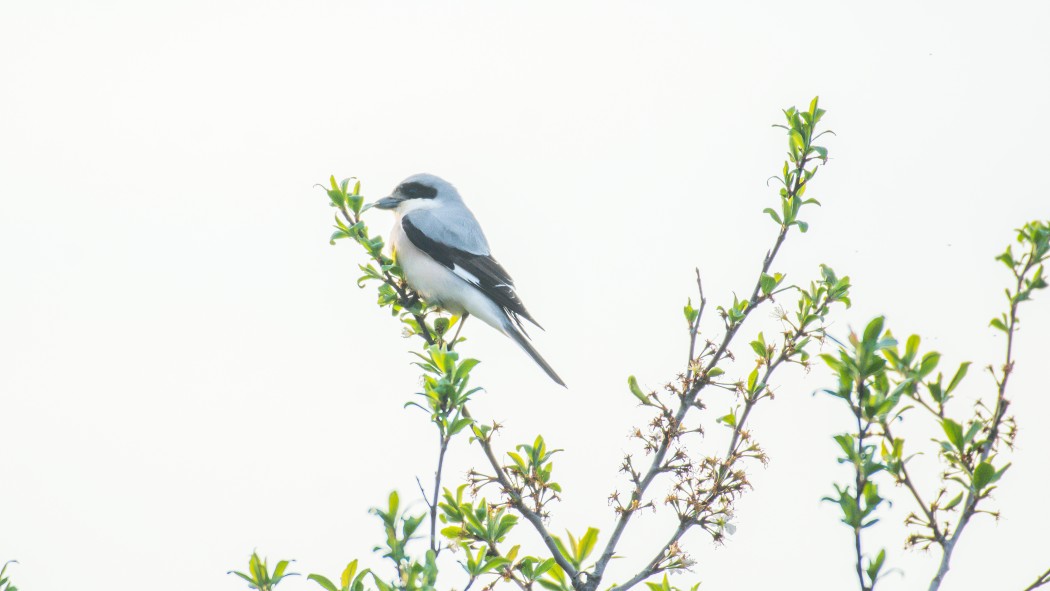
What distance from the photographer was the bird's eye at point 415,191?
6.69 metres

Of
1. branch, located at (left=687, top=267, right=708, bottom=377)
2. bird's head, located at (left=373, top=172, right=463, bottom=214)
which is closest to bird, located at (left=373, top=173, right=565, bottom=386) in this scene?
bird's head, located at (left=373, top=172, right=463, bottom=214)

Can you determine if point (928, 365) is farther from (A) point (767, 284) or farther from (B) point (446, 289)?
(B) point (446, 289)

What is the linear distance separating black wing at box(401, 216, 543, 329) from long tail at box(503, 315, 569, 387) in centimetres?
9

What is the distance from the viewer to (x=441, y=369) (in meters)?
3.52

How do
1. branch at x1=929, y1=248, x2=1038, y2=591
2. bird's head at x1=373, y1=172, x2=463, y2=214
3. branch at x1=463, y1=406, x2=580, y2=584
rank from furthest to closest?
bird's head at x1=373, y1=172, x2=463, y2=214 < branch at x1=463, y1=406, x2=580, y2=584 < branch at x1=929, y1=248, x2=1038, y2=591

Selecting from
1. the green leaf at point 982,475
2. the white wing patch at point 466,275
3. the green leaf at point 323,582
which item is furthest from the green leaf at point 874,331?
the white wing patch at point 466,275

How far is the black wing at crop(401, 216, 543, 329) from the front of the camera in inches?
245

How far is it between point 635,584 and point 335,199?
188 centimetres

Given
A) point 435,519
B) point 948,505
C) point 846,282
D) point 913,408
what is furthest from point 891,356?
point 435,519

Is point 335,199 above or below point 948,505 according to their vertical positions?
above

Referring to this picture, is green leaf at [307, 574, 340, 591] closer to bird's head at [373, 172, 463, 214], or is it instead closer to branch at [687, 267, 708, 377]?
branch at [687, 267, 708, 377]

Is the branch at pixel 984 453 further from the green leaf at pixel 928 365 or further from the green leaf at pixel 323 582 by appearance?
the green leaf at pixel 323 582

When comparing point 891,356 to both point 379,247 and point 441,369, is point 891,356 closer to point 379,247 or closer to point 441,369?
point 441,369

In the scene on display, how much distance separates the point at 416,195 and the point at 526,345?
4.33 ft
